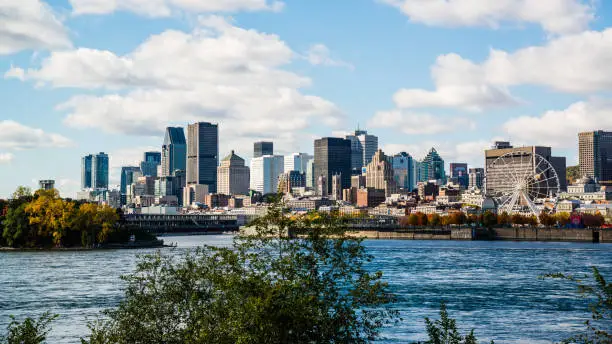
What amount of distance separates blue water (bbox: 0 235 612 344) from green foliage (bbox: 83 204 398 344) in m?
11.0

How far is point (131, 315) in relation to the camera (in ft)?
105

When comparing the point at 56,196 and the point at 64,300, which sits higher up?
the point at 56,196

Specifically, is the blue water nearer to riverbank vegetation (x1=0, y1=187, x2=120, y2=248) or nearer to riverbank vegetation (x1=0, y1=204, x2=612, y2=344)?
riverbank vegetation (x1=0, y1=187, x2=120, y2=248)

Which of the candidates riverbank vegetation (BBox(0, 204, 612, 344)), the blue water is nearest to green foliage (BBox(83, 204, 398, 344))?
riverbank vegetation (BBox(0, 204, 612, 344))

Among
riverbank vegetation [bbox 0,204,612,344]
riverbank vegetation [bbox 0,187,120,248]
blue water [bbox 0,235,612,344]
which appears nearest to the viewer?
riverbank vegetation [bbox 0,204,612,344]

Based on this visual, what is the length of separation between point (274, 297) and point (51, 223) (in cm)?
10259

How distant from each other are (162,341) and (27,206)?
325 ft

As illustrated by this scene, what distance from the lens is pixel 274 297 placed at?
85.1 ft

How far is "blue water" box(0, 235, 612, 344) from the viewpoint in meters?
50.9

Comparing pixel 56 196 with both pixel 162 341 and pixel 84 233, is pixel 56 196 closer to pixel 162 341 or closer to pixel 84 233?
pixel 84 233

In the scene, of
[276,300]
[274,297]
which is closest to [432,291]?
[274,297]

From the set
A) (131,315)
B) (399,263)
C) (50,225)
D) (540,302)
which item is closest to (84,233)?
(50,225)

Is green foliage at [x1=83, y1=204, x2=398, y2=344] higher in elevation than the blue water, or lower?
higher

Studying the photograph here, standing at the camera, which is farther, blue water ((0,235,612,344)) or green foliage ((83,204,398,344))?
blue water ((0,235,612,344))
